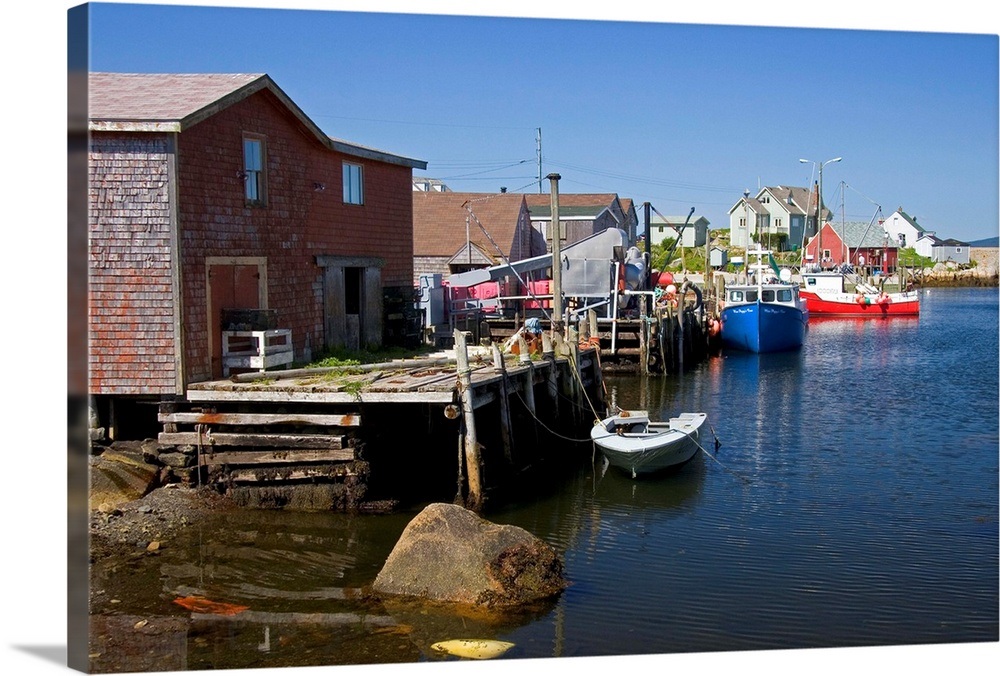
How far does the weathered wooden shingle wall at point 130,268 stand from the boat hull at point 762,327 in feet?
95.9

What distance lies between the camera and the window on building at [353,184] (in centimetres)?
1994

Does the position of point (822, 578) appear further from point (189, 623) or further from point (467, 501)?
point (189, 623)

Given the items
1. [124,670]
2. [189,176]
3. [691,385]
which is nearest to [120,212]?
[189,176]

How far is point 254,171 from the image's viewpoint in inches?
665

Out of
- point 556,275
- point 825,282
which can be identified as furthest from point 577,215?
point 556,275

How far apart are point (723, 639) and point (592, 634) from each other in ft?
4.14

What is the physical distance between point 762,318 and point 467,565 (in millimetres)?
31033

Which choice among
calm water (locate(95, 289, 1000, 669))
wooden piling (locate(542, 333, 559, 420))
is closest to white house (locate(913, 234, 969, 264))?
calm water (locate(95, 289, 1000, 669))

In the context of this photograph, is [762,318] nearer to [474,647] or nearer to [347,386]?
[347,386]

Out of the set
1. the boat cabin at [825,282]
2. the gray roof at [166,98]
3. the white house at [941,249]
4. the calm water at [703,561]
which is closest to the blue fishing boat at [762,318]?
the calm water at [703,561]

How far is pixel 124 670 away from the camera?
9.15 meters

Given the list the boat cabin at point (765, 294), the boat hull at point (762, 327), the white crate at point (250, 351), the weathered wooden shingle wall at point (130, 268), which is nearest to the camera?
the weathered wooden shingle wall at point (130, 268)

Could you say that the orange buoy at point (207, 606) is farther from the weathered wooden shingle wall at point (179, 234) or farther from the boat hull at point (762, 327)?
the boat hull at point (762, 327)

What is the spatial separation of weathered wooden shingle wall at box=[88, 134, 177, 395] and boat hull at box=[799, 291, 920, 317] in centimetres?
4917
